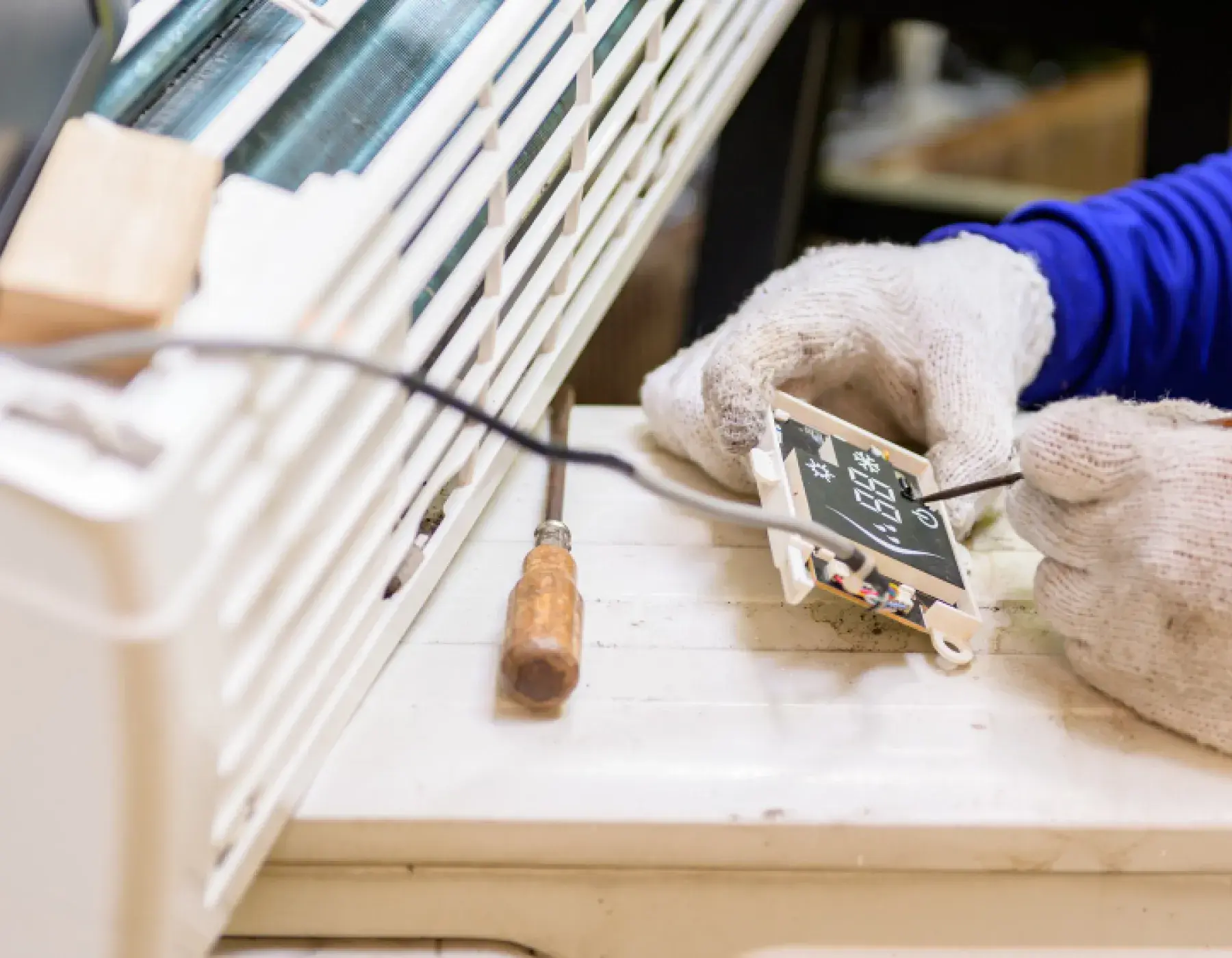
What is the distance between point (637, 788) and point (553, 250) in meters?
0.27

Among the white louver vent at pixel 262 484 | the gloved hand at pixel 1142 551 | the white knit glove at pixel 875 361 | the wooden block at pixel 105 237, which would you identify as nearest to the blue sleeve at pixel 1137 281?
the white knit glove at pixel 875 361

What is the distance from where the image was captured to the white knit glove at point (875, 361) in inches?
22.1

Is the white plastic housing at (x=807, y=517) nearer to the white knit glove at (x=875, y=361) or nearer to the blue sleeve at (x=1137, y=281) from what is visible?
the white knit glove at (x=875, y=361)

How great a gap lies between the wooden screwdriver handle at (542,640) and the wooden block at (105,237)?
8.3 inches

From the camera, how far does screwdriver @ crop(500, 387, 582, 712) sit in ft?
1.50

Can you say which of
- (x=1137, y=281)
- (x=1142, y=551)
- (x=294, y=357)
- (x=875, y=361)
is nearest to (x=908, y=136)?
(x=1137, y=281)

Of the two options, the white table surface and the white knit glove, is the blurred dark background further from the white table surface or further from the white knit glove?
the white table surface

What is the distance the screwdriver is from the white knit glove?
12 centimetres

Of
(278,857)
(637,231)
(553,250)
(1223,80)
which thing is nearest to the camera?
(278,857)

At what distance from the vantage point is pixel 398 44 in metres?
0.46

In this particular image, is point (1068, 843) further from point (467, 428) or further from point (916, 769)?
point (467, 428)

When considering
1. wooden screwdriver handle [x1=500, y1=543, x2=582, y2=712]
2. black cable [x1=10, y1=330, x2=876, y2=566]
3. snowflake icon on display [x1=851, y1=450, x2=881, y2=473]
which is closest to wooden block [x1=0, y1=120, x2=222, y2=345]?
black cable [x1=10, y1=330, x2=876, y2=566]

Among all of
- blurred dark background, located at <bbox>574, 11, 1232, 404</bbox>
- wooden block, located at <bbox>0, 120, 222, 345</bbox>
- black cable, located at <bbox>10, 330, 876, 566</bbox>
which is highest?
wooden block, located at <bbox>0, 120, 222, 345</bbox>

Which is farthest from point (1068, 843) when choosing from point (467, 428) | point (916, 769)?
point (467, 428)
